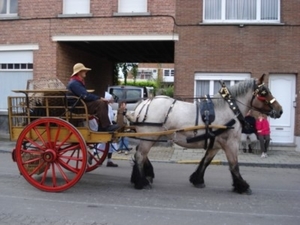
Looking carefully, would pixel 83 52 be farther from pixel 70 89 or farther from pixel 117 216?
pixel 117 216

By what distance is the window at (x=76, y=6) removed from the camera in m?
15.7

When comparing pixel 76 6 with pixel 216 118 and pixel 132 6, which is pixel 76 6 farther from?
pixel 216 118

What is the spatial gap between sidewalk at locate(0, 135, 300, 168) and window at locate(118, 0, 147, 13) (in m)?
4.92

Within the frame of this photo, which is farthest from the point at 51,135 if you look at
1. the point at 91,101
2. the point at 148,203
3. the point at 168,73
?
the point at 168,73

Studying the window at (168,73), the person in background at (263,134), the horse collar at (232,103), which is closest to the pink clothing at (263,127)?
the person in background at (263,134)

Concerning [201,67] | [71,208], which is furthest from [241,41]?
[71,208]

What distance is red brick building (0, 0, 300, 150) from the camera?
14688mm

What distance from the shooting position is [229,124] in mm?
7660

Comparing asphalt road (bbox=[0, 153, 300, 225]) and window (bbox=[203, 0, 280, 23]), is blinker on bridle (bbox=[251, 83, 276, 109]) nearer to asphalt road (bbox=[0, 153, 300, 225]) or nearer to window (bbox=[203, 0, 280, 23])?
asphalt road (bbox=[0, 153, 300, 225])

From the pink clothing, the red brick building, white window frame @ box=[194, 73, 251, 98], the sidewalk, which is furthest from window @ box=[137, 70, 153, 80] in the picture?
the pink clothing

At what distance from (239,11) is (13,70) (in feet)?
28.6

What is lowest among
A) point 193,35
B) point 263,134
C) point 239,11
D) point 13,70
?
point 263,134

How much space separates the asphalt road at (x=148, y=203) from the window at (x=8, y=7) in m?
9.04

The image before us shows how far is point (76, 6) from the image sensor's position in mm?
15758
